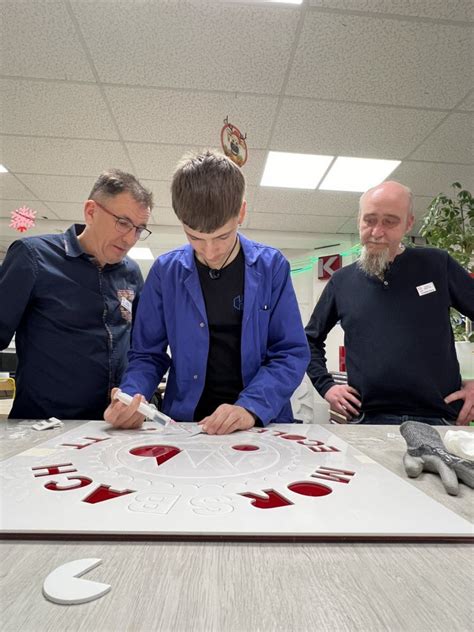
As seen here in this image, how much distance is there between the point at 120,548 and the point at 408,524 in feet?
1.03

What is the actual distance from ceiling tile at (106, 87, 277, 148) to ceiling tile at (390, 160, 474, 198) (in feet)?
4.11

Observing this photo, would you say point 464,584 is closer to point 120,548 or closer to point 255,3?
point 120,548

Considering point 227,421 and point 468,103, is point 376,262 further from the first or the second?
point 468,103

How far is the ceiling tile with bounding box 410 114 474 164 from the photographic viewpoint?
8.86ft

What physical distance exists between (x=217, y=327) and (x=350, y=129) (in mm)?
2258

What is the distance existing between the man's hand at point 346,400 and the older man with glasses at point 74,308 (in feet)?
2.57

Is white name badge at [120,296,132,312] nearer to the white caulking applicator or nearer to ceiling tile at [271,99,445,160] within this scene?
the white caulking applicator

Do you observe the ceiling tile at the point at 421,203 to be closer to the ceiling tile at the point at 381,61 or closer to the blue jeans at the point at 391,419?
the ceiling tile at the point at 381,61

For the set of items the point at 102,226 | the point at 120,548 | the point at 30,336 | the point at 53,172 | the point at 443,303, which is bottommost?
the point at 120,548

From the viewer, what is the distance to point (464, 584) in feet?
1.18

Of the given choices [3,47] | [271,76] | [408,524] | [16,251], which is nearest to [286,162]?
[271,76]

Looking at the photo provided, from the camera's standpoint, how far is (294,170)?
3.46 meters

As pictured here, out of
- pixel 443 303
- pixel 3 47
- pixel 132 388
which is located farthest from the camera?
pixel 3 47

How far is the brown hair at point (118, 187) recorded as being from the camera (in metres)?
1.35
